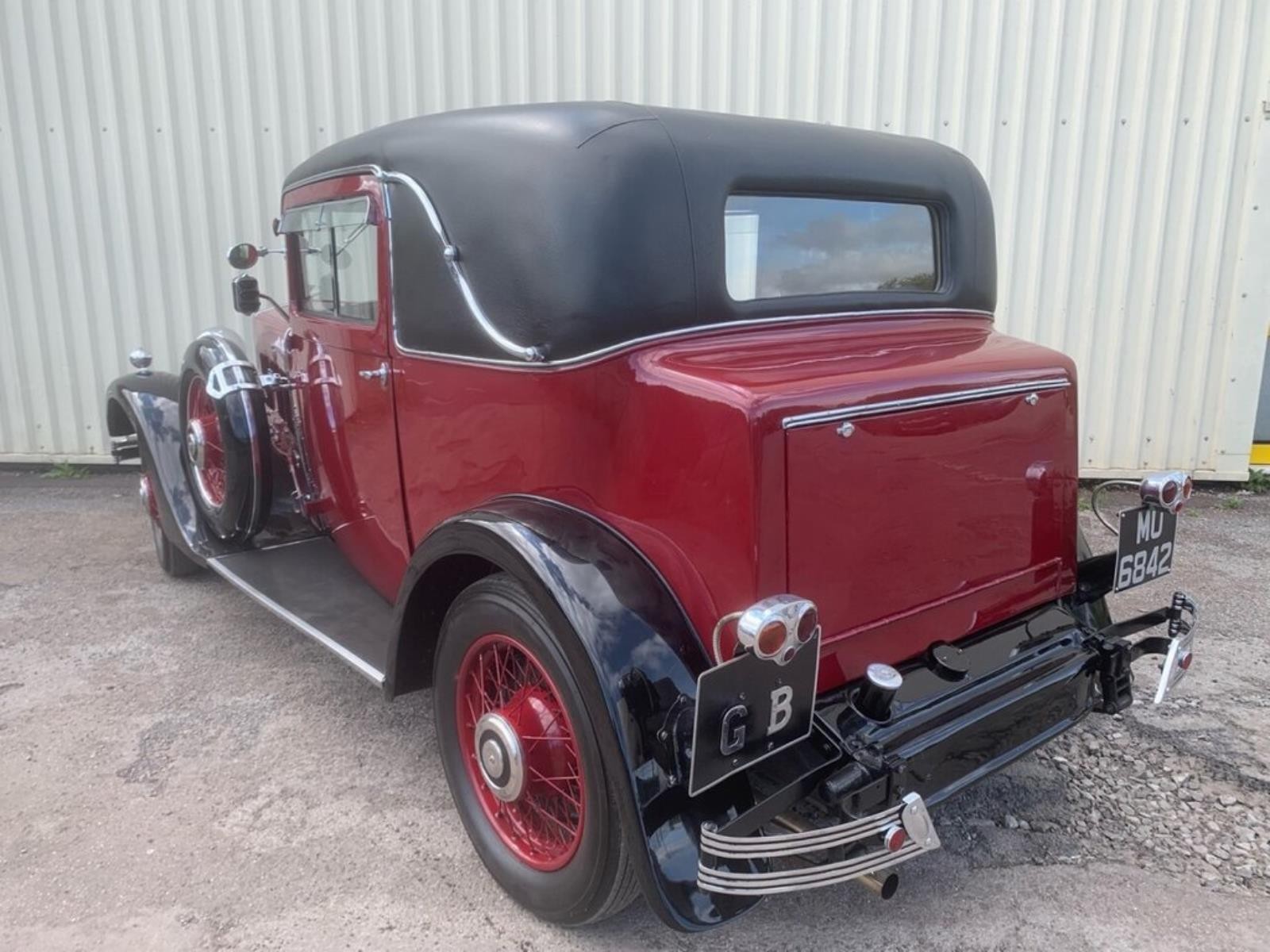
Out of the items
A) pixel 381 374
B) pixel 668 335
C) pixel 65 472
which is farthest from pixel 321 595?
pixel 65 472

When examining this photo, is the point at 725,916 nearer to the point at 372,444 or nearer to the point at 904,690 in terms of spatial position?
the point at 904,690

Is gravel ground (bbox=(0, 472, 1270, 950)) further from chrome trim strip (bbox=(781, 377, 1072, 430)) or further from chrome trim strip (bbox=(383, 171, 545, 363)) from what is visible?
chrome trim strip (bbox=(383, 171, 545, 363))

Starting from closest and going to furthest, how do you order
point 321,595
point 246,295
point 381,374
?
1. point 381,374
2. point 321,595
3. point 246,295

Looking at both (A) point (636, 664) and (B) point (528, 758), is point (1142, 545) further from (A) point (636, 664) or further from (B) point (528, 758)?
(B) point (528, 758)

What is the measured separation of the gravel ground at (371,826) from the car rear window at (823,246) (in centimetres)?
159

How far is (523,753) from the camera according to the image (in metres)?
2.24

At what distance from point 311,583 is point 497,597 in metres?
1.51

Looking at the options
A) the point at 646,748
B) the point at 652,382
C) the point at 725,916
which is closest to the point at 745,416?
the point at 652,382

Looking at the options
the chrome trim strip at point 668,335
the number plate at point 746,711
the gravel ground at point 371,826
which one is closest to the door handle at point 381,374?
the chrome trim strip at point 668,335

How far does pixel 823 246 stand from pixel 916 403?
0.73 metres

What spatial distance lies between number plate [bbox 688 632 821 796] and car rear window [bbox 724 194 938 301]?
3.49 ft

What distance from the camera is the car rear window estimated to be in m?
2.56

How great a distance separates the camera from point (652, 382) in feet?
7.18

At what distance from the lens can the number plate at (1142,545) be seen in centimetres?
254
